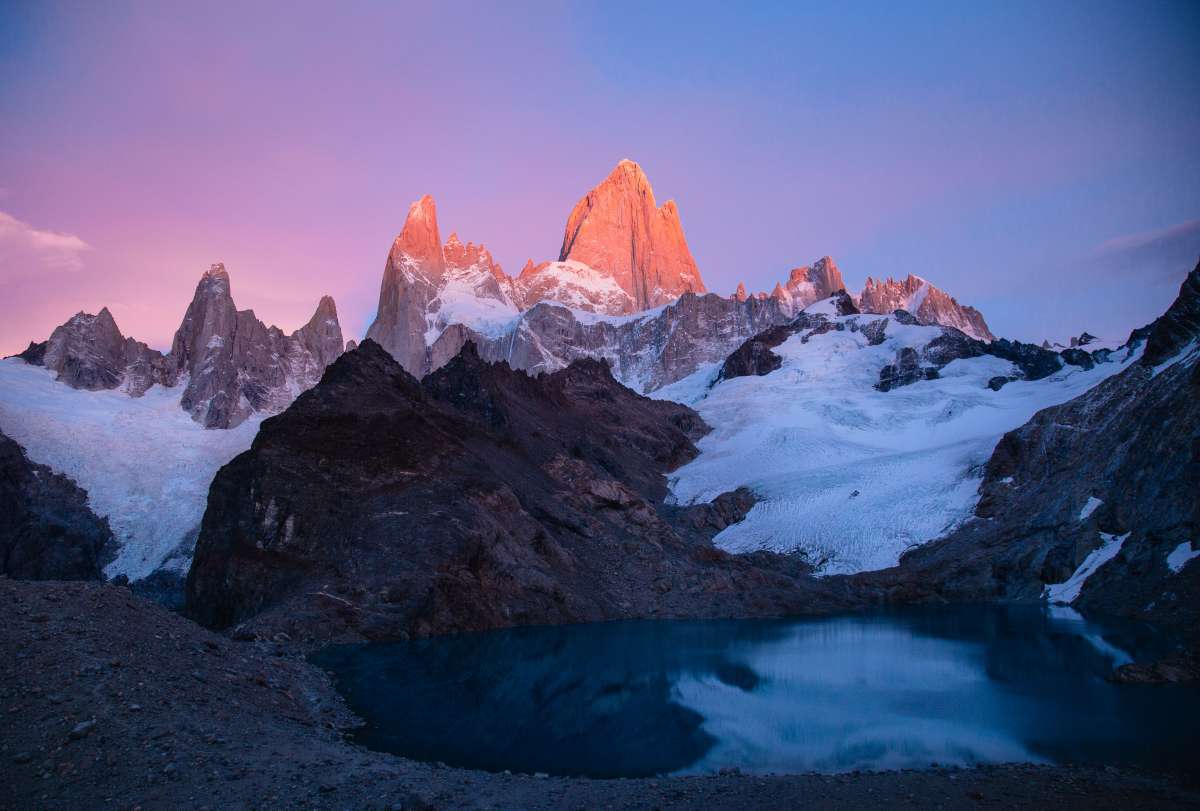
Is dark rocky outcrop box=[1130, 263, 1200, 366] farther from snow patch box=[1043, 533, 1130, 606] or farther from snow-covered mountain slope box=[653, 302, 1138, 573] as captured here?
snow patch box=[1043, 533, 1130, 606]

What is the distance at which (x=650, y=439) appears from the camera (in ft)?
384

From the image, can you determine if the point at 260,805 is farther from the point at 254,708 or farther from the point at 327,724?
the point at 327,724

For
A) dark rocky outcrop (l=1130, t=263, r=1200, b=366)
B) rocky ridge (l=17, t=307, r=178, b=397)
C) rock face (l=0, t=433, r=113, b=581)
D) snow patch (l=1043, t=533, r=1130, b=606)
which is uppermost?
dark rocky outcrop (l=1130, t=263, r=1200, b=366)

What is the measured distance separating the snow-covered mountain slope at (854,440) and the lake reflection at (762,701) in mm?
33017

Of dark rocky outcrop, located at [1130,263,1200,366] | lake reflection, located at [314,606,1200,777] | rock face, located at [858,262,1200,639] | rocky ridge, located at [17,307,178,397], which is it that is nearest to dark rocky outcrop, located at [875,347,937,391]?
rock face, located at [858,262,1200,639]

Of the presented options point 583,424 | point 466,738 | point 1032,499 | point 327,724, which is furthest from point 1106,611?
point 583,424

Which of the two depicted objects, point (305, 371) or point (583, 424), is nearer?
point (583, 424)

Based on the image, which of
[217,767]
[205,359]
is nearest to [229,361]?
[205,359]

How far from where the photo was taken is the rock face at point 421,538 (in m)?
47.8

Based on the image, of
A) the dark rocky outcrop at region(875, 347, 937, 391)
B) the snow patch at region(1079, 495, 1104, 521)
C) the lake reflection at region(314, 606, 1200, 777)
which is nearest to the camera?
the lake reflection at region(314, 606, 1200, 777)

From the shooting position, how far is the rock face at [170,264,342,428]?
4540 inches

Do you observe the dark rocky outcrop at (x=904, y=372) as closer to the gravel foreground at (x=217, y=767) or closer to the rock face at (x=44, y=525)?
the rock face at (x=44, y=525)

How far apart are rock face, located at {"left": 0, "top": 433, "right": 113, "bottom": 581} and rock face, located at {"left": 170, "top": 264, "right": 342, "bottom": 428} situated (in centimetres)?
3228

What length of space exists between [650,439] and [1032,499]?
2163 inches
